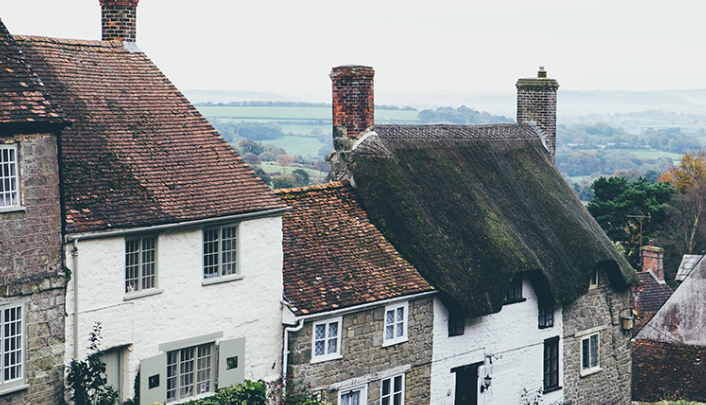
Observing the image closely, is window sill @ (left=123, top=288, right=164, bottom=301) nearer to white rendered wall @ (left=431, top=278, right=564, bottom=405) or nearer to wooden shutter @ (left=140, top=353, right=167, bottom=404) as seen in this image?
wooden shutter @ (left=140, top=353, right=167, bottom=404)

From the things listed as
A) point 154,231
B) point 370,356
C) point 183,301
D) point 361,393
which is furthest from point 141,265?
point 361,393

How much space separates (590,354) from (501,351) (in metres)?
4.55

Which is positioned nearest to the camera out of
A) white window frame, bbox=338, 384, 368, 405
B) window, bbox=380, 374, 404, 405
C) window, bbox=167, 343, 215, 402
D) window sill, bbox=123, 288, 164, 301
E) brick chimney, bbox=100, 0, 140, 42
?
window sill, bbox=123, 288, 164, 301

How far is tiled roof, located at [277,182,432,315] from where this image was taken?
19.7 meters

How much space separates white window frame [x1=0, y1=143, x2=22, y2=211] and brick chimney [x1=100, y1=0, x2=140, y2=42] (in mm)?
5797

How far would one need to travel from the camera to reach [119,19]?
19.6m

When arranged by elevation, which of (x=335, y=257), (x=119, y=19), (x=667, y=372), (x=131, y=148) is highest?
(x=119, y=19)

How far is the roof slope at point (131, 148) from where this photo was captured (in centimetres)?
1638

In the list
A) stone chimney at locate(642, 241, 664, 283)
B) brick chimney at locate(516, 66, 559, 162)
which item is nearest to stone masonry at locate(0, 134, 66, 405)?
brick chimney at locate(516, 66, 559, 162)

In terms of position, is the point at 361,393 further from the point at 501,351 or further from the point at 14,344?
the point at 14,344

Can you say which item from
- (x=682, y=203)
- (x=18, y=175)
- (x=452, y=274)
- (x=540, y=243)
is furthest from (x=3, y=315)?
(x=682, y=203)

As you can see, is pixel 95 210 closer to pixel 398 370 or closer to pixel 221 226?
pixel 221 226

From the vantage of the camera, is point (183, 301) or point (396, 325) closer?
point (183, 301)

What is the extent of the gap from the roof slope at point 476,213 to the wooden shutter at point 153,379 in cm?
738
